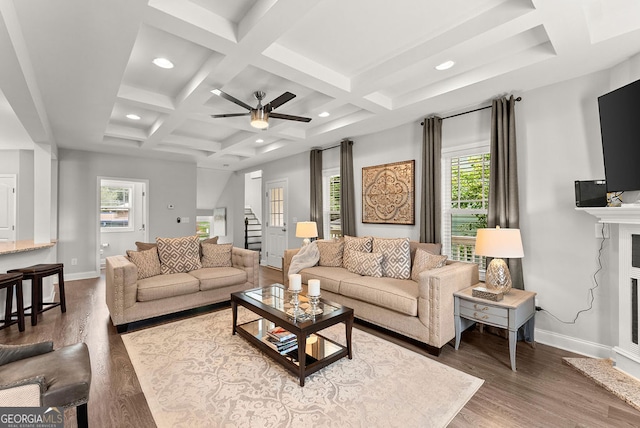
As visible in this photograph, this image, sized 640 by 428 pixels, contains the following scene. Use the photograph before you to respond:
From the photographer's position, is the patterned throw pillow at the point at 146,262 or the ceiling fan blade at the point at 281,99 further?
the patterned throw pillow at the point at 146,262

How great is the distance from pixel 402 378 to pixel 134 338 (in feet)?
8.55

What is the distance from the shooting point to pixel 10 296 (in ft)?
10.6

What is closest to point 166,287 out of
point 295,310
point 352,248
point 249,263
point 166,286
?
point 166,286

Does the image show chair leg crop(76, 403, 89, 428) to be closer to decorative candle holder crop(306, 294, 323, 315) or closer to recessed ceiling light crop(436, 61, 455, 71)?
decorative candle holder crop(306, 294, 323, 315)

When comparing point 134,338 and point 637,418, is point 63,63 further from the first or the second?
point 637,418

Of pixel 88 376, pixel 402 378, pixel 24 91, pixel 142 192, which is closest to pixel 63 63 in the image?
pixel 24 91

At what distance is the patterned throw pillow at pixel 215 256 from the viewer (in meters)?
4.18

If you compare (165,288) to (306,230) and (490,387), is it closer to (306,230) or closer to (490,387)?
(306,230)

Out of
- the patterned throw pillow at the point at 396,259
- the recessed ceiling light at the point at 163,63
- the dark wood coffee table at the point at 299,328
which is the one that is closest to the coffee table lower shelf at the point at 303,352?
the dark wood coffee table at the point at 299,328

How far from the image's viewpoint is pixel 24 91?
2629mm

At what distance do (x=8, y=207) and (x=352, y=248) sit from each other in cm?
690

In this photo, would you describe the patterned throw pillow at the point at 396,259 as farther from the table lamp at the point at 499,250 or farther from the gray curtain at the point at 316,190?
the gray curtain at the point at 316,190

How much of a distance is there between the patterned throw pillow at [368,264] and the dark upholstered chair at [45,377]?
2.72 meters

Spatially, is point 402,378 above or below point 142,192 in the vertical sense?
below
